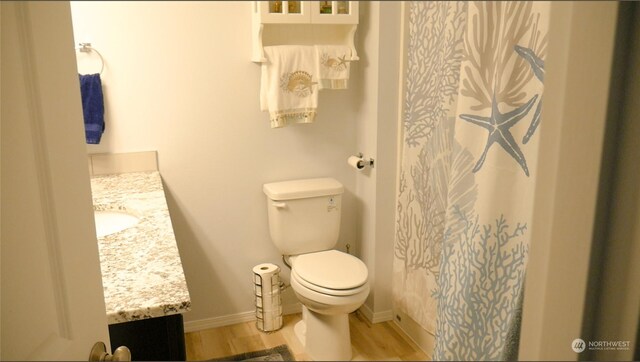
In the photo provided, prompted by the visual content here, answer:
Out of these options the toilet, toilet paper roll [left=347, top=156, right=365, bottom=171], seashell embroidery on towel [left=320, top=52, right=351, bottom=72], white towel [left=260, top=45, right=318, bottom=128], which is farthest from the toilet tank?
seashell embroidery on towel [left=320, top=52, right=351, bottom=72]

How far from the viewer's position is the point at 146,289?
1076mm

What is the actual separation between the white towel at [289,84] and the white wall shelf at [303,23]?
0.08 metres

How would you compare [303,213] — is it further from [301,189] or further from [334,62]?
[334,62]

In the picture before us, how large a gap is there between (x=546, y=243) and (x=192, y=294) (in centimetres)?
217

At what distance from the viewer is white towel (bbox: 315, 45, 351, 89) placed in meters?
2.25

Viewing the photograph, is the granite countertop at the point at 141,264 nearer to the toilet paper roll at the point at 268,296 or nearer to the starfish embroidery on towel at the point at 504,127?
the toilet paper roll at the point at 268,296

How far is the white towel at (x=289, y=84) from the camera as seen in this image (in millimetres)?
2186

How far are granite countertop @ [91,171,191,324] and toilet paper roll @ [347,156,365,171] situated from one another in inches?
37.3

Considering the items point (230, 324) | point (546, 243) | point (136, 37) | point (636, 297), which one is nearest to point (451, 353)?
point (636, 297)

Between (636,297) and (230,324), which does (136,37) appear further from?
(636,297)

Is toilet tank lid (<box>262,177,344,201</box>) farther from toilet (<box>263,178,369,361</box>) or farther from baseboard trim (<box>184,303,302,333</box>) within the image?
baseboard trim (<box>184,303,302,333</box>)

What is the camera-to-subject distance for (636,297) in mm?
679

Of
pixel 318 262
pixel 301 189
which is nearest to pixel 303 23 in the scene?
pixel 301 189

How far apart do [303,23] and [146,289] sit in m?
1.50
